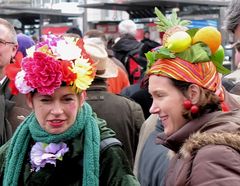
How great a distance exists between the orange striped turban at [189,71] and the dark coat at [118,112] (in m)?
1.85

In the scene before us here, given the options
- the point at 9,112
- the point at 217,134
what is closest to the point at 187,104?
the point at 217,134

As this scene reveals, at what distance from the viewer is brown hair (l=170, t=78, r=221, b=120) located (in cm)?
270

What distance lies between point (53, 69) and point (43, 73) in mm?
59

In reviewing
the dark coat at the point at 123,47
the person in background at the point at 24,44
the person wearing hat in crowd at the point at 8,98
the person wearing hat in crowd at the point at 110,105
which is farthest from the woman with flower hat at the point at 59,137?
the dark coat at the point at 123,47

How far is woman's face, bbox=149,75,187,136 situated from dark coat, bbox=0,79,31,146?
1610 mm

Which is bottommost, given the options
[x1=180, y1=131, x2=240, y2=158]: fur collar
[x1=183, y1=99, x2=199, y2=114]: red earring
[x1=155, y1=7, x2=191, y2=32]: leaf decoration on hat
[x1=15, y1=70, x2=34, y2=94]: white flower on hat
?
[x1=15, y1=70, x2=34, y2=94]: white flower on hat

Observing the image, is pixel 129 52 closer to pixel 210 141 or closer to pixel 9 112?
pixel 9 112

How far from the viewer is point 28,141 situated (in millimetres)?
3346

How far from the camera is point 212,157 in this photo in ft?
6.68

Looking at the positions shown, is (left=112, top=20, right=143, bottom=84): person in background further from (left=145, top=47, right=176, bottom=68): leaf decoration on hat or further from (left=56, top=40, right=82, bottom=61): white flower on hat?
(left=145, top=47, right=176, bottom=68): leaf decoration on hat

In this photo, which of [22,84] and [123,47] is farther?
[123,47]

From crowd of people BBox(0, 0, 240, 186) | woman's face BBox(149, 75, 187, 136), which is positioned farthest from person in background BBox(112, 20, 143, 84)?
woman's face BBox(149, 75, 187, 136)

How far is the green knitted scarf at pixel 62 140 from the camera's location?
3.13 m

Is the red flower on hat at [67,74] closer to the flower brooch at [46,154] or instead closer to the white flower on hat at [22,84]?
the white flower on hat at [22,84]
